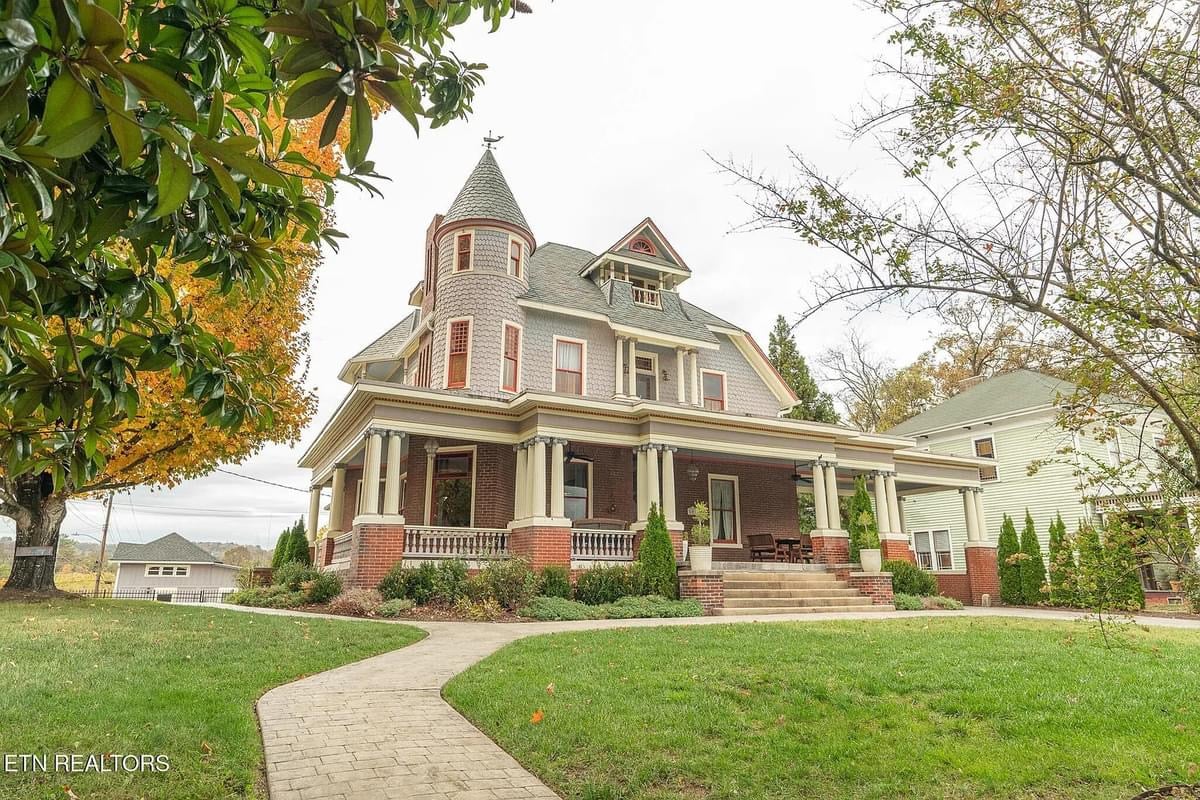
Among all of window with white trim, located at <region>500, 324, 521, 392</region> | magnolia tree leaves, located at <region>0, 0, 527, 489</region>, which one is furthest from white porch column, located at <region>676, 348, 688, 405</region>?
magnolia tree leaves, located at <region>0, 0, 527, 489</region>

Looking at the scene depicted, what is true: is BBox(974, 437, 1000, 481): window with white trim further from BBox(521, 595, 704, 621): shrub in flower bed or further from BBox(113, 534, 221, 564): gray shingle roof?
BBox(113, 534, 221, 564): gray shingle roof

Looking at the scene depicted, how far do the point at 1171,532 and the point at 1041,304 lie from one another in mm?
1406

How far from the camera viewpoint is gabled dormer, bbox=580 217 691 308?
21016mm

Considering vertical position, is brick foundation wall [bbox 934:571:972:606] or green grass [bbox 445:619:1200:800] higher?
brick foundation wall [bbox 934:571:972:606]

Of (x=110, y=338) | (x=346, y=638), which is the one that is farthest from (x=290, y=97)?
(x=346, y=638)

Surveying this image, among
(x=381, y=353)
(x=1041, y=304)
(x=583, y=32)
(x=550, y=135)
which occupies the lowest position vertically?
(x=1041, y=304)

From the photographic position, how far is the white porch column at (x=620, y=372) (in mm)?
19453

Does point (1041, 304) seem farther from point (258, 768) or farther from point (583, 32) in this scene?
point (258, 768)

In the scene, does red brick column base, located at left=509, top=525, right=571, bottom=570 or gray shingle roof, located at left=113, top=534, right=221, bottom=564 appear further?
gray shingle roof, located at left=113, top=534, right=221, bottom=564

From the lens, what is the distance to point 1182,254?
13.5 ft

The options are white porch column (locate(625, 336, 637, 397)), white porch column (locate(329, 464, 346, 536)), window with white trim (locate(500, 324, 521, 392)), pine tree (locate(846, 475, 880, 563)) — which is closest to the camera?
pine tree (locate(846, 475, 880, 563))

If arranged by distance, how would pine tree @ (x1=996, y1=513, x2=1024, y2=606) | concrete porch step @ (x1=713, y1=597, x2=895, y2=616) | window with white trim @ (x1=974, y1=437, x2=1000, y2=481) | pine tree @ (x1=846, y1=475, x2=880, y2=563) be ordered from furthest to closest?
window with white trim @ (x1=974, y1=437, x2=1000, y2=481), pine tree @ (x1=996, y1=513, x2=1024, y2=606), pine tree @ (x1=846, y1=475, x2=880, y2=563), concrete porch step @ (x1=713, y1=597, x2=895, y2=616)

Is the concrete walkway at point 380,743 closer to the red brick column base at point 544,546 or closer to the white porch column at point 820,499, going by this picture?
the red brick column base at point 544,546

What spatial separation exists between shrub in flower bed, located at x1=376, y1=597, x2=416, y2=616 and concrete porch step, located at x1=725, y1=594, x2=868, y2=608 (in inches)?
239
